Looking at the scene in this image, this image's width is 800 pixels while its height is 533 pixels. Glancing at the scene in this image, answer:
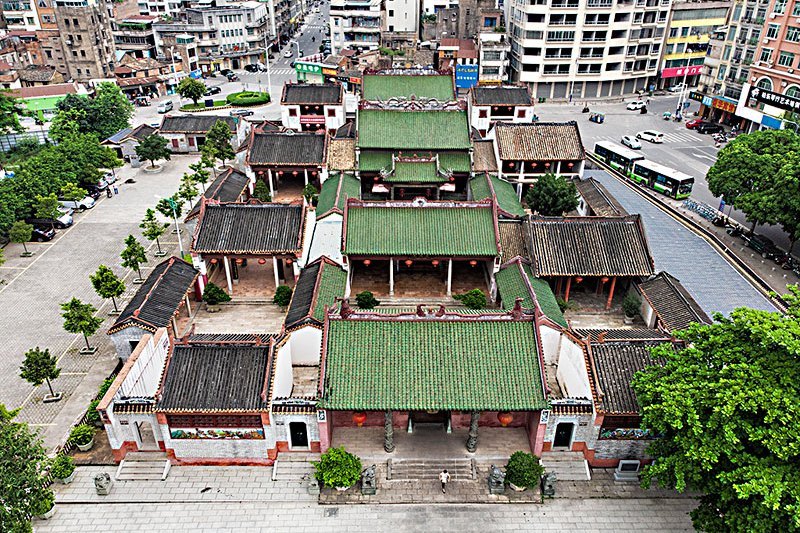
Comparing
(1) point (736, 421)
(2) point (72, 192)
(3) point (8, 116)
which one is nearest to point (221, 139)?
(2) point (72, 192)

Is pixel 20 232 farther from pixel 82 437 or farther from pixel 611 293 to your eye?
pixel 611 293

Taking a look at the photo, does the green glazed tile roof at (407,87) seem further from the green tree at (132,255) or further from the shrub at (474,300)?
the shrub at (474,300)

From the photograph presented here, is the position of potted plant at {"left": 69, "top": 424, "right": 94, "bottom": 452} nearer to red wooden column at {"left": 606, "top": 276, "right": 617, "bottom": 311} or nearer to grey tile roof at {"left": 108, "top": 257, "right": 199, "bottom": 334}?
grey tile roof at {"left": 108, "top": 257, "right": 199, "bottom": 334}

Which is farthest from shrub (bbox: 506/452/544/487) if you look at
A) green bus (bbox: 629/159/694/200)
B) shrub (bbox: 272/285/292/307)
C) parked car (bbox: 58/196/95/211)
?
parked car (bbox: 58/196/95/211)

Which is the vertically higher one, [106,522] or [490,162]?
[490,162]

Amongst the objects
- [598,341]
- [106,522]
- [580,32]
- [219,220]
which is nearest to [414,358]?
[598,341]

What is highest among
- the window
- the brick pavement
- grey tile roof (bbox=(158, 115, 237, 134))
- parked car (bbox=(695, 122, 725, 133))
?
the window

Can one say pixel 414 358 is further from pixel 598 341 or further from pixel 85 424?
pixel 85 424
